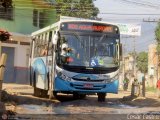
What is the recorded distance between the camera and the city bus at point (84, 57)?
17.7m

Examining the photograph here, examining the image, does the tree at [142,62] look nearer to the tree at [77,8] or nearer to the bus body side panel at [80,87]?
the tree at [77,8]

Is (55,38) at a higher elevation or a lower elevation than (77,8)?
lower

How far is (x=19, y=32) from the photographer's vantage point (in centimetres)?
3625

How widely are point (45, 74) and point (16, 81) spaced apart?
56.0 ft

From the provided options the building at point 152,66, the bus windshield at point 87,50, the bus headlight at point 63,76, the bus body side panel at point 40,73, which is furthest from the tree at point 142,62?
the bus headlight at point 63,76

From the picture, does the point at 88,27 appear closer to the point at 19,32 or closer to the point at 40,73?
the point at 40,73

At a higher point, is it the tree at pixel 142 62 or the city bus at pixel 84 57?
the city bus at pixel 84 57

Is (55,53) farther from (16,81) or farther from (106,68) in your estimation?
(16,81)

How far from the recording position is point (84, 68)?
58.3 ft

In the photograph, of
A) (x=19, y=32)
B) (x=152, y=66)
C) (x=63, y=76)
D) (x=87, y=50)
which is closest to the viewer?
(x=63, y=76)

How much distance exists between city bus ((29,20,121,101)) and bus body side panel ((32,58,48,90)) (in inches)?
39.8

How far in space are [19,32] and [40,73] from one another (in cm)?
1620

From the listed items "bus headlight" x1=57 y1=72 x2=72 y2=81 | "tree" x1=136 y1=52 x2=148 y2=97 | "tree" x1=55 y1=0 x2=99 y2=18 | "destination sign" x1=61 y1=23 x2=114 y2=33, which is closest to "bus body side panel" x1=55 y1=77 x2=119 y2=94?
"bus headlight" x1=57 y1=72 x2=72 y2=81

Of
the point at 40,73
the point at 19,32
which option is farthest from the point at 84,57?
the point at 19,32
